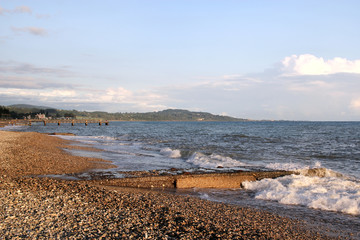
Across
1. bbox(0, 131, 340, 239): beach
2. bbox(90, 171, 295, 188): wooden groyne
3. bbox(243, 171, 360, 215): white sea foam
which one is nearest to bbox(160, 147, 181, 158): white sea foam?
bbox(90, 171, 295, 188): wooden groyne

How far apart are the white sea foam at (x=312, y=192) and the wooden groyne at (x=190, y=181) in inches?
17.9

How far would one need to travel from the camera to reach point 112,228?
236 inches

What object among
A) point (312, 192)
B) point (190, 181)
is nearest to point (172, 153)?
point (190, 181)

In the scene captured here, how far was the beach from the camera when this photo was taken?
5.84 meters

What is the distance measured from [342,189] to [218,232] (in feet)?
25.2

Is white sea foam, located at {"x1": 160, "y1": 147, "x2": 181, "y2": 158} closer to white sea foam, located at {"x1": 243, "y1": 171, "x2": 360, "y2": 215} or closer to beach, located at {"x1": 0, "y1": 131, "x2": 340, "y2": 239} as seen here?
white sea foam, located at {"x1": 243, "y1": 171, "x2": 360, "y2": 215}

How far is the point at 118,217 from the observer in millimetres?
6723

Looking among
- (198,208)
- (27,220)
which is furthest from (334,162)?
(27,220)

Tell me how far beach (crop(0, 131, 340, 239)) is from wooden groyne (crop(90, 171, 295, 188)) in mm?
2055

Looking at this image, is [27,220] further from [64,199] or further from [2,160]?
[2,160]

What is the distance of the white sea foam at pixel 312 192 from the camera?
9.55 m

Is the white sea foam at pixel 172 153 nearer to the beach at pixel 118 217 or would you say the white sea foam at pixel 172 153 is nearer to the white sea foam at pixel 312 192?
the white sea foam at pixel 312 192

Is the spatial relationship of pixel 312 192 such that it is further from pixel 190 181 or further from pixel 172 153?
pixel 172 153

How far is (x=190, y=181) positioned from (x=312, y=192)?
4.70 m
